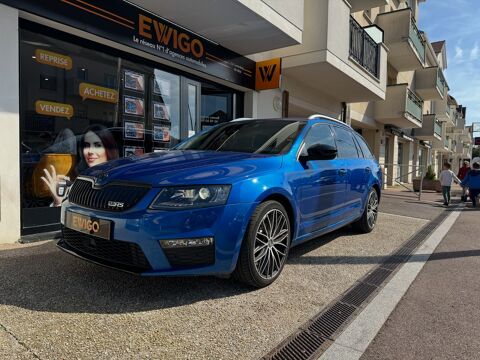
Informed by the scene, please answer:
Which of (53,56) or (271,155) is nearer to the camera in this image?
(271,155)

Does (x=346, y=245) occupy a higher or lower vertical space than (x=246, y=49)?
lower

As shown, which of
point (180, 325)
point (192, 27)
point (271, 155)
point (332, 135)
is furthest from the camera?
point (192, 27)

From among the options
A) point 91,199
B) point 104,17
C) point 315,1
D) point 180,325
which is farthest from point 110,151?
point 315,1

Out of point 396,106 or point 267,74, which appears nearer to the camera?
point 267,74

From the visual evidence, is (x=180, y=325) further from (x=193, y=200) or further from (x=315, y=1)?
(x=315, y=1)

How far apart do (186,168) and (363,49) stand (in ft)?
33.1

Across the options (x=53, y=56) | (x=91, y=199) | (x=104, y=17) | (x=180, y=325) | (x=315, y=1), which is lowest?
(x=180, y=325)

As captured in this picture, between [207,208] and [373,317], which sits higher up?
[207,208]

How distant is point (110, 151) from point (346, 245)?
4048mm

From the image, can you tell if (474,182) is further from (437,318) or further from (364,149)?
(437,318)

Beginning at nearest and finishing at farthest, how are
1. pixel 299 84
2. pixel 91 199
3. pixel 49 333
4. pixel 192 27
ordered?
pixel 49 333 → pixel 91 199 → pixel 192 27 → pixel 299 84

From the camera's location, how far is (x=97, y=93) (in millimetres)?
5680

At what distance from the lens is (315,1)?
8750 mm

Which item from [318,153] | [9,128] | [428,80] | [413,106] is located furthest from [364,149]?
[428,80]
